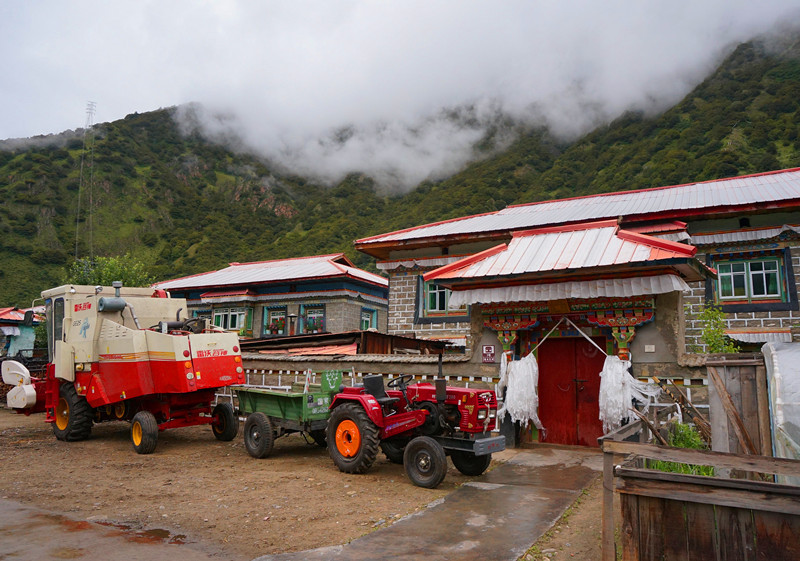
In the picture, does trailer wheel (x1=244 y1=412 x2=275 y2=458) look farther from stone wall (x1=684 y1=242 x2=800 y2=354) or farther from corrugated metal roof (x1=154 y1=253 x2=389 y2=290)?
corrugated metal roof (x1=154 y1=253 x2=389 y2=290)

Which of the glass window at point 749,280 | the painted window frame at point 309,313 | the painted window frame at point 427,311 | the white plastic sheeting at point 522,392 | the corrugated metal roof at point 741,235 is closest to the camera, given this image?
the white plastic sheeting at point 522,392

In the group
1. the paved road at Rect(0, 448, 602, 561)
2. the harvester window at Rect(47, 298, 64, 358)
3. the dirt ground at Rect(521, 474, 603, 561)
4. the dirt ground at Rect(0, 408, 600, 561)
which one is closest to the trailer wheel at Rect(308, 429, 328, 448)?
the dirt ground at Rect(0, 408, 600, 561)

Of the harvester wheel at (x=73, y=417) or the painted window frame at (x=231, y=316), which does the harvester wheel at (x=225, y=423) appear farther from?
the painted window frame at (x=231, y=316)

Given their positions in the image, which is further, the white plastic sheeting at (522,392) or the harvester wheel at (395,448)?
the white plastic sheeting at (522,392)

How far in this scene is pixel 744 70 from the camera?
53.3m

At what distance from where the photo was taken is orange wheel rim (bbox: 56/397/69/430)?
1184 cm

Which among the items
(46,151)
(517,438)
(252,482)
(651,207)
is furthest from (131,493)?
(46,151)

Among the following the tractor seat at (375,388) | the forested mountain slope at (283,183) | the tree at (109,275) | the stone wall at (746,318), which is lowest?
the tractor seat at (375,388)

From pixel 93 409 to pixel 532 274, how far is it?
9455 millimetres

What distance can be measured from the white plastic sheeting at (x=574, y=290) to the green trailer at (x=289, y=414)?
9.76ft

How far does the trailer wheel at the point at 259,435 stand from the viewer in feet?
32.3

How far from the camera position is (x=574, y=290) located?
9867mm

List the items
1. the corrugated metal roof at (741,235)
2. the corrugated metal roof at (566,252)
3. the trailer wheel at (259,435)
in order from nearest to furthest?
the corrugated metal roof at (566,252)
the trailer wheel at (259,435)
the corrugated metal roof at (741,235)

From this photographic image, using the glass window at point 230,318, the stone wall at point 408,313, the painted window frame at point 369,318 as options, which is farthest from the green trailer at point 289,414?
the glass window at point 230,318
